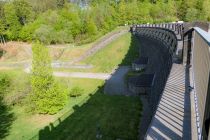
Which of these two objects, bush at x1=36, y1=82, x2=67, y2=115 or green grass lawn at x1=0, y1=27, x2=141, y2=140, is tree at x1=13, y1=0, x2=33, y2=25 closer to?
green grass lawn at x1=0, y1=27, x2=141, y2=140

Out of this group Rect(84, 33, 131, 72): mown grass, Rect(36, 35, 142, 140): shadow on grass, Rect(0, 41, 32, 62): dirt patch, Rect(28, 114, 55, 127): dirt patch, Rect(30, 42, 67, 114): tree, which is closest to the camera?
Rect(36, 35, 142, 140): shadow on grass

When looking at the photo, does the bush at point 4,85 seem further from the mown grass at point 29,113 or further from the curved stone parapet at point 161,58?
the curved stone parapet at point 161,58

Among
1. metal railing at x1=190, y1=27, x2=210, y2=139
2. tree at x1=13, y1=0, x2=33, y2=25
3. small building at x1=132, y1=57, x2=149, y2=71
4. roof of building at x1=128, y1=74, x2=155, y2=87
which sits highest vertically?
tree at x1=13, y1=0, x2=33, y2=25

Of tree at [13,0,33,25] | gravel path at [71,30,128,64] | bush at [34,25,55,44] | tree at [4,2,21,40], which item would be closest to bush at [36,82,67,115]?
gravel path at [71,30,128,64]

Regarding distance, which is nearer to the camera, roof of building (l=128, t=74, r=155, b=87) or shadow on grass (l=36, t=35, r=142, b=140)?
shadow on grass (l=36, t=35, r=142, b=140)

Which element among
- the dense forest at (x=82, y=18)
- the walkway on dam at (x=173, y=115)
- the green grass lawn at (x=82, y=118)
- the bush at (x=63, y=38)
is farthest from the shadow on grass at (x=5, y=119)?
the dense forest at (x=82, y=18)

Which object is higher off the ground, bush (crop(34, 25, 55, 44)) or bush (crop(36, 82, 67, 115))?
bush (crop(34, 25, 55, 44))

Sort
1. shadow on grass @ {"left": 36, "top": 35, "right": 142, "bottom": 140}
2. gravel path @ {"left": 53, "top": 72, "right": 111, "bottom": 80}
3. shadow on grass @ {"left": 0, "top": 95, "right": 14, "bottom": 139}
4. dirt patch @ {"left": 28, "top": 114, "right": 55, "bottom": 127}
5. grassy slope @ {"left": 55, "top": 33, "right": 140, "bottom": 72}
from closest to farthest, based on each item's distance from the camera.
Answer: shadow on grass @ {"left": 36, "top": 35, "right": 142, "bottom": 140} → shadow on grass @ {"left": 0, "top": 95, "right": 14, "bottom": 139} → dirt patch @ {"left": 28, "top": 114, "right": 55, "bottom": 127} → gravel path @ {"left": 53, "top": 72, "right": 111, "bottom": 80} → grassy slope @ {"left": 55, "top": 33, "right": 140, "bottom": 72}
